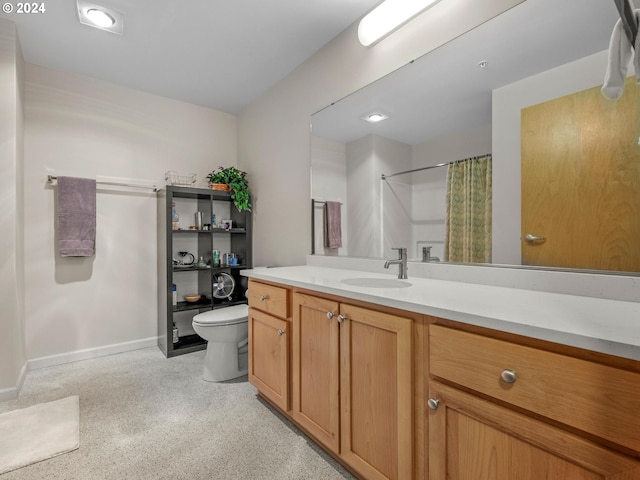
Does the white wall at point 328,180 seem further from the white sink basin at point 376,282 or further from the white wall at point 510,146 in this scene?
the white wall at point 510,146

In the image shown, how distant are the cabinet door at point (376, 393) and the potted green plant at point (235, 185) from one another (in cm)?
215

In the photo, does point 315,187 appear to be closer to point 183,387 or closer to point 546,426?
→ point 183,387

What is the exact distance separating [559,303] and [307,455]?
1.30 m

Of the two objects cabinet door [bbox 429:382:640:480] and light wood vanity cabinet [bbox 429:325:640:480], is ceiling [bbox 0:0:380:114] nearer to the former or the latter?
light wood vanity cabinet [bbox 429:325:640:480]

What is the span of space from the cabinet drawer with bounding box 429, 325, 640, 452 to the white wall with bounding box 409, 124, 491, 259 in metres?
0.80

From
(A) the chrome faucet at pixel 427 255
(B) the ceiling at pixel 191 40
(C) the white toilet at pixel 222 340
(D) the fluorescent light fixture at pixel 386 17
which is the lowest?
(C) the white toilet at pixel 222 340

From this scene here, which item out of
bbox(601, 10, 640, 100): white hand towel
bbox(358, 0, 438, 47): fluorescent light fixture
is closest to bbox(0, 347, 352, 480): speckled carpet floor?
bbox(601, 10, 640, 100): white hand towel

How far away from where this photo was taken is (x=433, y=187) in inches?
65.4

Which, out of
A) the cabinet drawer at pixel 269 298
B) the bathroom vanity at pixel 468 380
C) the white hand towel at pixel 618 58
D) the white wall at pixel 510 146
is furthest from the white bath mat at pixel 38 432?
the white hand towel at pixel 618 58

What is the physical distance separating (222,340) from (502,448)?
6.29 feet

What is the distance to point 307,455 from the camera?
1.51m

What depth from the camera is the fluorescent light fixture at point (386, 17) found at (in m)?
1.63

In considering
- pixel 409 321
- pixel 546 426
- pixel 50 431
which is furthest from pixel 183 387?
pixel 546 426

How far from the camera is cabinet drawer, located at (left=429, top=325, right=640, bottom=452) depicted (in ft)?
2.03
